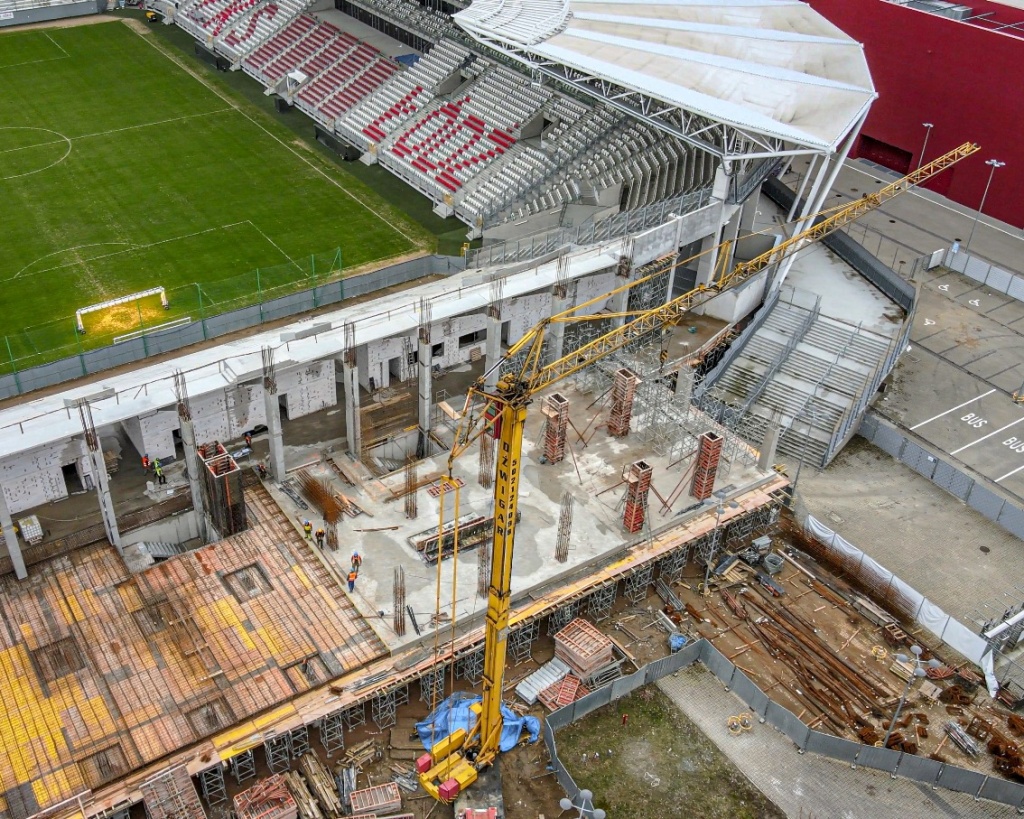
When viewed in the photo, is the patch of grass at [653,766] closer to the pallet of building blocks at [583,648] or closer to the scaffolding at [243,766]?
the pallet of building blocks at [583,648]

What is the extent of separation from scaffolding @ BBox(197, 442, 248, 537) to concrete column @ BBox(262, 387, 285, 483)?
8.44 ft

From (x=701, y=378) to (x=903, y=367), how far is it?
1211 centimetres

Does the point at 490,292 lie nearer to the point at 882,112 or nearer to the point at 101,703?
the point at 101,703

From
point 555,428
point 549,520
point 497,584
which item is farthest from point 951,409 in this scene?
point 497,584

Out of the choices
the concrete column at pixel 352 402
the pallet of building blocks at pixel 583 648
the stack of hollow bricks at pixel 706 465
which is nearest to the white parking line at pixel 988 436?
the stack of hollow bricks at pixel 706 465

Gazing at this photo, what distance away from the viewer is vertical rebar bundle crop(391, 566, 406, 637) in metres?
40.2

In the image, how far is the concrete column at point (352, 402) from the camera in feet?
155

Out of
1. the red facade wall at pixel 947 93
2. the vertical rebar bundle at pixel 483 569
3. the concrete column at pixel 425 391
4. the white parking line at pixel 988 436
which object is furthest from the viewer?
the red facade wall at pixel 947 93

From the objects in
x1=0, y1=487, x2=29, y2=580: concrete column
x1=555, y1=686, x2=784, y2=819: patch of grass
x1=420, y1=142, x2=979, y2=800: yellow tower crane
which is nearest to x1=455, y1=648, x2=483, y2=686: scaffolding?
x1=420, y1=142, x2=979, y2=800: yellow tower crane

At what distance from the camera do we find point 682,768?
38.0 meters

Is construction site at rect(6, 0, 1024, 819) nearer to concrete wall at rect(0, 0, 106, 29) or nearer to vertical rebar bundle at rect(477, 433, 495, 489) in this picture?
vertical rebar bundle at rect(477, 433, 495, 489)

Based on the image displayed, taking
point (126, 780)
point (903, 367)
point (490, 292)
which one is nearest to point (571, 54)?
point (490, 292)

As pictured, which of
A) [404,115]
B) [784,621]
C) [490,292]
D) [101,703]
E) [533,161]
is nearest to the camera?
[101,703]

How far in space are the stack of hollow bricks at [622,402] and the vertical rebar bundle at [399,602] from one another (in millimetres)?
13909
